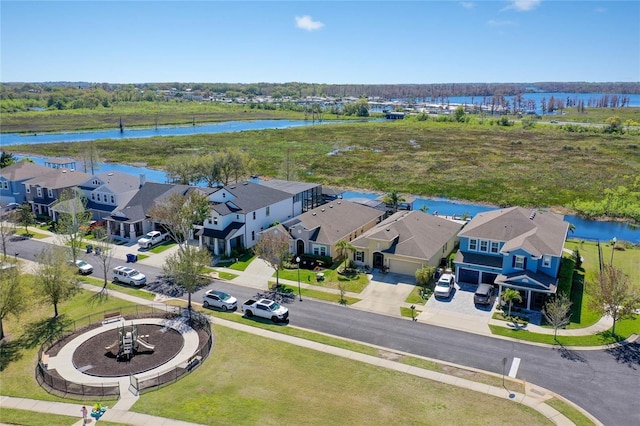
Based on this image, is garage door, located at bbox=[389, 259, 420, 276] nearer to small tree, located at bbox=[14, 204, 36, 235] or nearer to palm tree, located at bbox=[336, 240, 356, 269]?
palm tree, located at bbox=[336, 240, 356, 269]

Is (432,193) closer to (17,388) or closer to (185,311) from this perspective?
(185,311)

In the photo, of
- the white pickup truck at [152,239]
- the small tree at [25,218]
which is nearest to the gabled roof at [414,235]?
the white pickup truck at [152,239]

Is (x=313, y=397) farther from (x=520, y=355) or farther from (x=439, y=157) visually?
(x=439, y=157)

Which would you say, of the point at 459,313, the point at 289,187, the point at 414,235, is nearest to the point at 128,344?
the point at 459,313

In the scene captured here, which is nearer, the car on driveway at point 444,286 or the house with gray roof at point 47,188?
the car on driveway at point 444,286

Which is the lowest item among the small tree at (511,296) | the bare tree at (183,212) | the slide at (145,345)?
the slide at (145,345)

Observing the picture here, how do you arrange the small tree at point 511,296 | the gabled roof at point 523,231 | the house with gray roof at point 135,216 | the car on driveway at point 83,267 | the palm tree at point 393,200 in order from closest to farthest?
the small tree at point 511,296, the gabled roof at point 523,231, the car on driveway at point 83,267, the house with gray roof at point 135,216, the palm tree at point 393,200

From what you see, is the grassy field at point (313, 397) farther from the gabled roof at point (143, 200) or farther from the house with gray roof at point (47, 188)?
the house with gray roof at point (47, 188)

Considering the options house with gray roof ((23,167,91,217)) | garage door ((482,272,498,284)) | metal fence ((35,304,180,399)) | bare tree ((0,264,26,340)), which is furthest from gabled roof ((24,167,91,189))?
garage door ((482,272,498,284))
